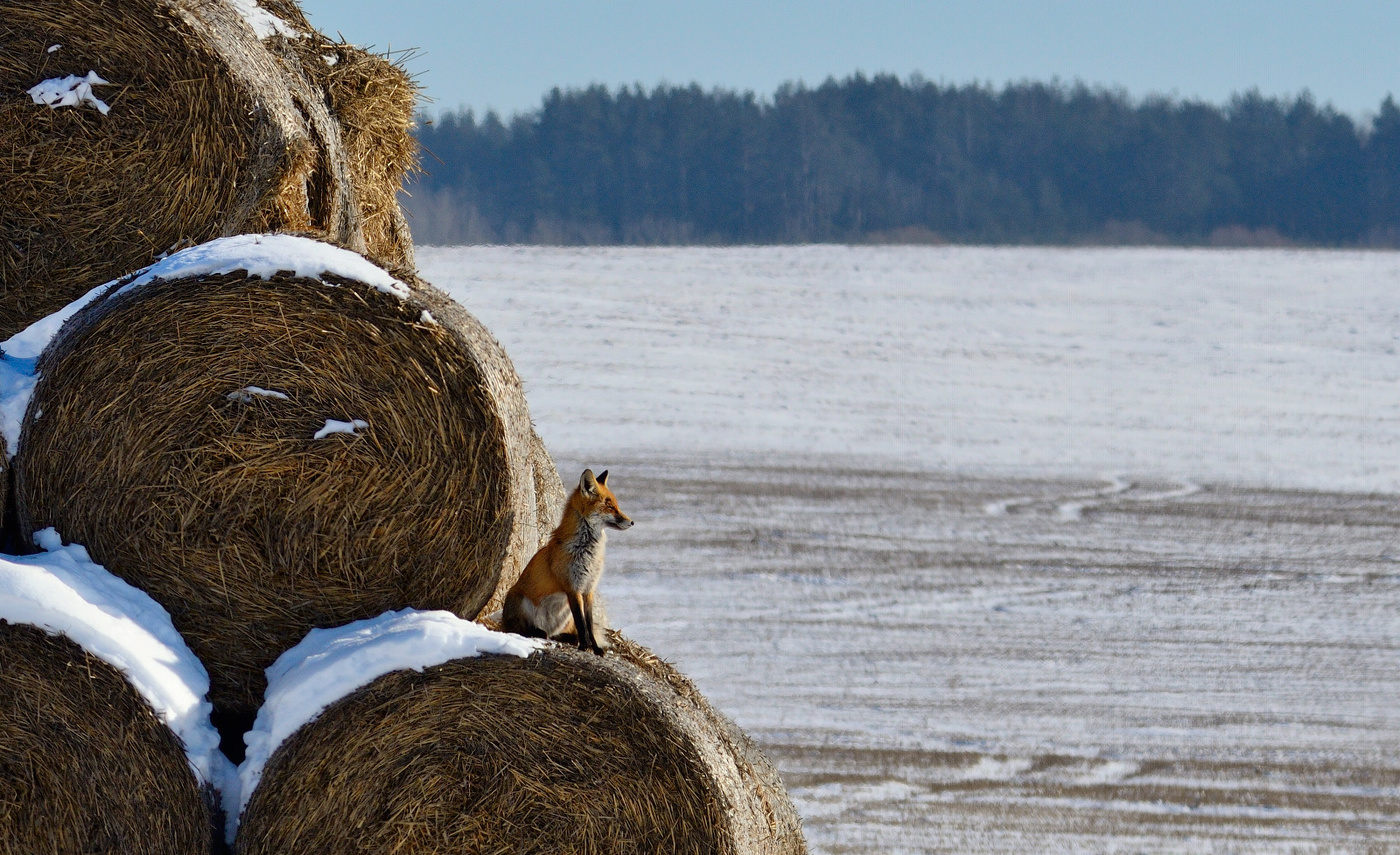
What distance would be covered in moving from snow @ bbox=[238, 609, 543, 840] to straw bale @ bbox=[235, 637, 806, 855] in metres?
0.03

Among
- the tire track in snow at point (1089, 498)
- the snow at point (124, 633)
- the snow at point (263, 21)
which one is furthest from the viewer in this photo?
the tire track in snow at point (1089, 498)

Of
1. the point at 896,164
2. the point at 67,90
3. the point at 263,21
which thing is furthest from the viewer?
the point at 896,164

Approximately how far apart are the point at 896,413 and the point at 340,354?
460 inches

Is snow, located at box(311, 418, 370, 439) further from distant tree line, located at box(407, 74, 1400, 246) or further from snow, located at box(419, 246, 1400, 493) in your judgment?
distant tree line, located at box(407, 74, 1400, 246)

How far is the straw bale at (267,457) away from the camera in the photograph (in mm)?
3617

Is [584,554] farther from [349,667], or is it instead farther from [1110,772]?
[1110,772]

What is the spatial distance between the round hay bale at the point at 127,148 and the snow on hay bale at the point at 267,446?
0.70m

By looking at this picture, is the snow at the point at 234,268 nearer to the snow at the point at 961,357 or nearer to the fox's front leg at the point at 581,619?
the fox's front leg at the point at 581,619

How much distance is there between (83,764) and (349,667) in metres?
0.72

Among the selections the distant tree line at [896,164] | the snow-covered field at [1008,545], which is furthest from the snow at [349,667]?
the distant tree line at [896,164]

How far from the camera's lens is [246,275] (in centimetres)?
360

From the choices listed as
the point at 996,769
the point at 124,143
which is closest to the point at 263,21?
the point at 124,143

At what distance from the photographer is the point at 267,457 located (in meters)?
3.65

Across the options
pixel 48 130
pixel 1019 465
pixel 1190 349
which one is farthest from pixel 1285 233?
pixel 48 130
